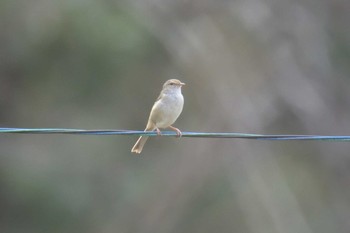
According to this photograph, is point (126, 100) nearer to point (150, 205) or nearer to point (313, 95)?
point (150, 205)

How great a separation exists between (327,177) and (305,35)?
2979mm

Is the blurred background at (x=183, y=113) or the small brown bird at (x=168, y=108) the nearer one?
the small brown bird at (x=168, y=108)

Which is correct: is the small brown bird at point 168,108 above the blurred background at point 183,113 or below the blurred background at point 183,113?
below

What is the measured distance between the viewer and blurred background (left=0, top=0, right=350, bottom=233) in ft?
64.4

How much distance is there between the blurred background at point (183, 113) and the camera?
19625 millimetres

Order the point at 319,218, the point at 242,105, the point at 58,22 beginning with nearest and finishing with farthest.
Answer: the point at 242,105 → the point at 58,22 → the point at 319,218

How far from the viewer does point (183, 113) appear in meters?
21.3

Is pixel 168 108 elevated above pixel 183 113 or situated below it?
below

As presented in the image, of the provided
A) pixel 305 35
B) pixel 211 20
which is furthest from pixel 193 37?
pixel 305 35

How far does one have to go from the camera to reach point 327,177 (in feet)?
68.7

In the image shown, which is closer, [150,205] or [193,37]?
[193,37]

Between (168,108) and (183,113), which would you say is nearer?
(168,108)

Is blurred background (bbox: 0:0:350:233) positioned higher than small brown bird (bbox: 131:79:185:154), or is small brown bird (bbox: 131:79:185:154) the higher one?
blurred background (bbox: 0:0:350:233)

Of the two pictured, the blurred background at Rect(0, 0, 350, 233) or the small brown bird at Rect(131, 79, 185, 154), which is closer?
the small brown bird at Rect(131, 79, 185, 154)
